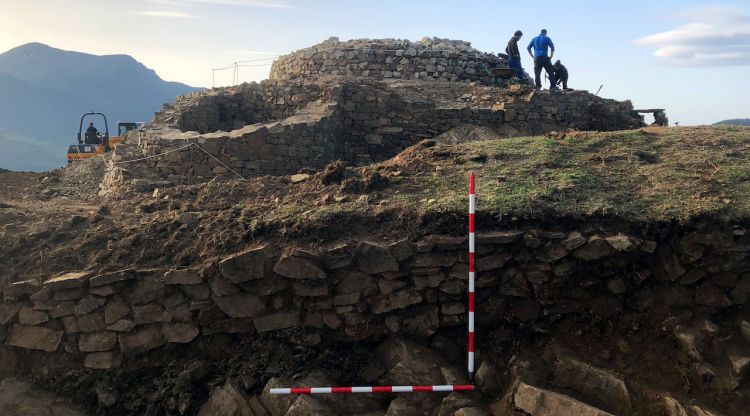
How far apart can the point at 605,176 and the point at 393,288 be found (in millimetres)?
2857

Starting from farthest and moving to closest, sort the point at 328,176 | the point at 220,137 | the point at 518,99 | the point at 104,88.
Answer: the point at 104,88 < the point at 518,99 < the point at 220,137 < the point at 328,176

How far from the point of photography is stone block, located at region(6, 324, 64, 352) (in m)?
4.71

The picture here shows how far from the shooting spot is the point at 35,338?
4.73 metres

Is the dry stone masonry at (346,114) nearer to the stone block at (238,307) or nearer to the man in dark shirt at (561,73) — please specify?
the man in dark shirt at (561,73)

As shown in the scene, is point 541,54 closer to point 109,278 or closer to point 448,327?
point 448,327

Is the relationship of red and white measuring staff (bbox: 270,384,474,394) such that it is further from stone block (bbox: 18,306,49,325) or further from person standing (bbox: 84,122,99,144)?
person standing (bbox: 84,122,99,144)

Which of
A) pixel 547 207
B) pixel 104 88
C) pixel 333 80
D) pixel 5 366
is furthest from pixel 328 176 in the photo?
pixel 104 88

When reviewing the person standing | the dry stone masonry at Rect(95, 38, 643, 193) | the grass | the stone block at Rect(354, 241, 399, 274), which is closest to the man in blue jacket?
the dry stone masonry at Rect(95, 38, 643, 193)

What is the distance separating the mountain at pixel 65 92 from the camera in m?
89.9

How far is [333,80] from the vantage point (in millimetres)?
12320

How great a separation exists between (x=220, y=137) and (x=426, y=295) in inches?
232

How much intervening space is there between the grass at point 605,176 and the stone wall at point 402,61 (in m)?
7.10

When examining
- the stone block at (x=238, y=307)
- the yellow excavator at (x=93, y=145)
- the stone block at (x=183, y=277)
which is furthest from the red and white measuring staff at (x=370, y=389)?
the yellow excavator at (x=93, y=145)

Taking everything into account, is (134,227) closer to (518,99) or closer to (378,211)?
(378,211)
